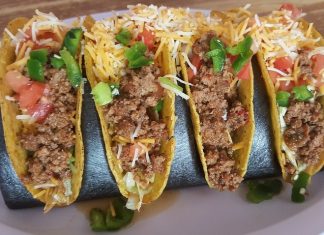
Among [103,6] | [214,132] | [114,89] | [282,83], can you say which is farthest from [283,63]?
[103,6]

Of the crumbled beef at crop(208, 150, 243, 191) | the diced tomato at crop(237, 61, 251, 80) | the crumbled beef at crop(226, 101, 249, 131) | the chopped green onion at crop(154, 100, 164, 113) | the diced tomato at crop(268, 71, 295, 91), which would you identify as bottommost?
the crumbled beef at crop(208, 150, 243, 191)

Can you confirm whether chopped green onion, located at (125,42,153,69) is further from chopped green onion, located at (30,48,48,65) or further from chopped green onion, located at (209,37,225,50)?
chopped green onion, located at (30,48,48,65)

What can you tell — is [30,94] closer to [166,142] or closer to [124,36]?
[124,36]

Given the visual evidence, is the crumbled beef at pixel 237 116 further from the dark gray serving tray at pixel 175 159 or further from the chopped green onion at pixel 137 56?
the chopped green onion at pixel 137 56

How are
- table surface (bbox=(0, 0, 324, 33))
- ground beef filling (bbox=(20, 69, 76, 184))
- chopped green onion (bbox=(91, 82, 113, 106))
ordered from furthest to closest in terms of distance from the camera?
table surface (bbox=(0, 0, 324, 33))
ground beef filling (bbox=(20, 69, 76, 184))
chopped green onion (bbox=(91, 82, 113, 106))

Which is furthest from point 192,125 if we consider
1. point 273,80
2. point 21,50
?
point 21,50

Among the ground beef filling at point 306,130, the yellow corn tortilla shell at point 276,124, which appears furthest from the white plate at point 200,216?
the ground beef filling at point 306,130

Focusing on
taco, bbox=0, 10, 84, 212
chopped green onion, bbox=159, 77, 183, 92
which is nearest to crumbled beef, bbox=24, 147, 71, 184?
taco, bbox=0, 10, 84, 212
